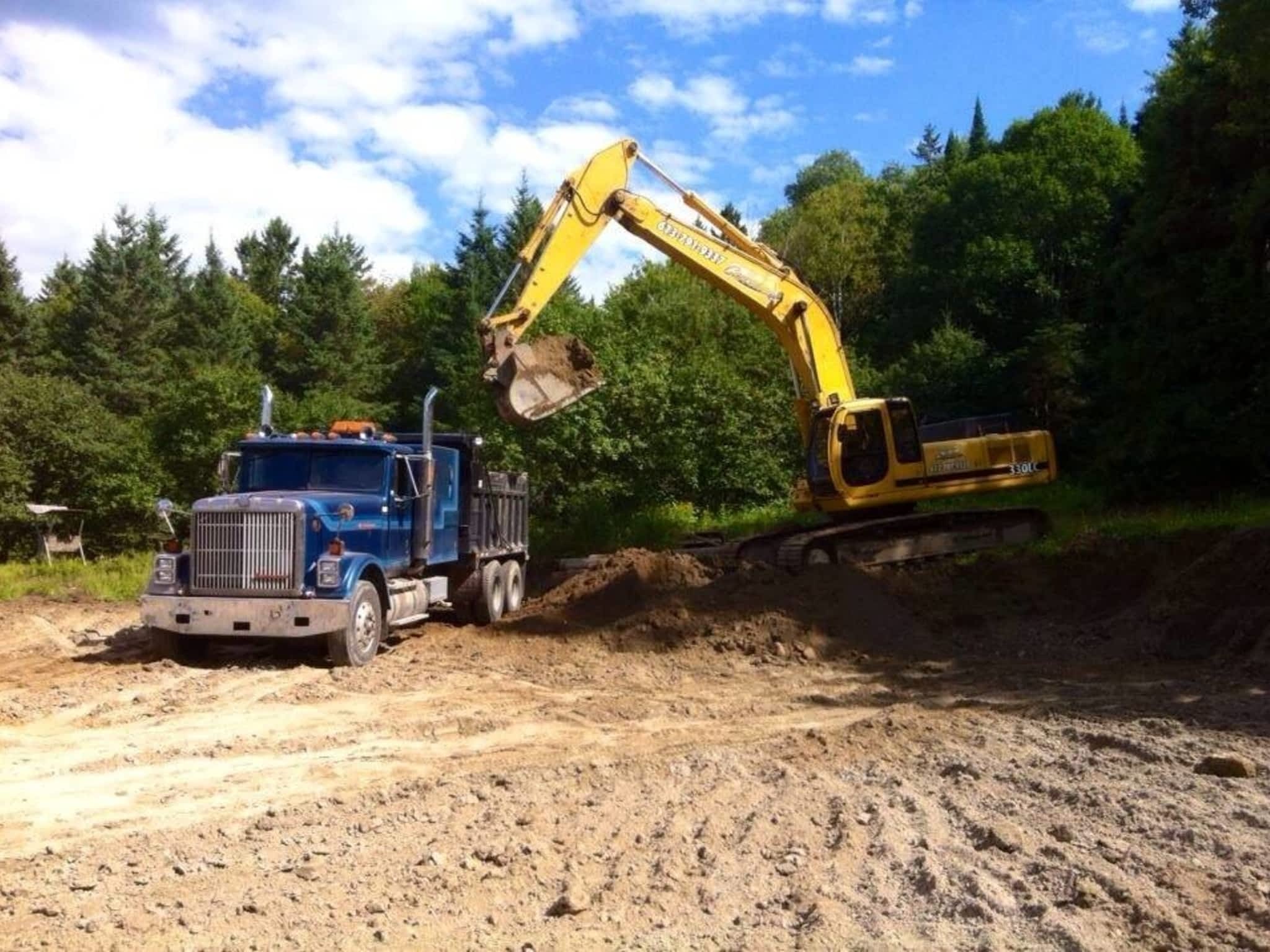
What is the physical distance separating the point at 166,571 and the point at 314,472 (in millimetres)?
2032

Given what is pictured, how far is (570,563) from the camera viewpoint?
67.5ft

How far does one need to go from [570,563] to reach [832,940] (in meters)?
15.8

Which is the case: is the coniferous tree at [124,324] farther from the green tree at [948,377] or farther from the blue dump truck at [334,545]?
the blue dump truck at [334,545]

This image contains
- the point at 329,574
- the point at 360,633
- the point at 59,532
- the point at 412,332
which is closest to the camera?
the point at 329,574

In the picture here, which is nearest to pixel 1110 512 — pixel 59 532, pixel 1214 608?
pixel 1214 608

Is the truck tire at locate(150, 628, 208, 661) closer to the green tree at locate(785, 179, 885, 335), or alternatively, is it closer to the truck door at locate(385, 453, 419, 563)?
the truck door at locate(385, 453, 419, 563)

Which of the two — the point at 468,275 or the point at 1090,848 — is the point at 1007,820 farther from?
the point at 468,275

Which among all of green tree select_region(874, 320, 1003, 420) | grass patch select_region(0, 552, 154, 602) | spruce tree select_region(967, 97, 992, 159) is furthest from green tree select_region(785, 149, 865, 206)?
grass patch select_region(0, 552, 154, 602)

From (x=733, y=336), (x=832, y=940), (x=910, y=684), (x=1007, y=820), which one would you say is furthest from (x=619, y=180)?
(x=733, y=336)

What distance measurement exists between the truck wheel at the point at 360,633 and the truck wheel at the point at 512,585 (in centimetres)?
422

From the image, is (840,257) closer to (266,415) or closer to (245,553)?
(266,415)

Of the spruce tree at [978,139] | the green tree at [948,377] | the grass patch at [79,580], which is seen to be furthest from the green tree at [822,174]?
the grass patch at [79,580]

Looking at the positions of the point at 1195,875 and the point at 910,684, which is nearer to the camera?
the point at 1195,875

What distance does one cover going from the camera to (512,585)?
1747cm
